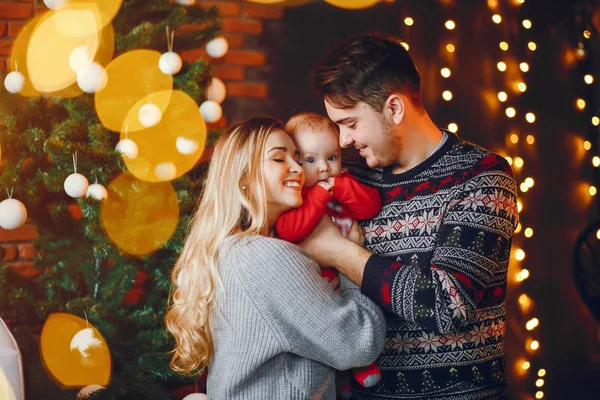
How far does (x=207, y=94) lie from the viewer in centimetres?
242

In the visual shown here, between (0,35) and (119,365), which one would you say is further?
(0,35)

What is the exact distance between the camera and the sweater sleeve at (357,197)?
6.10 ft

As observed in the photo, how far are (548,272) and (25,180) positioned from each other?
2.65 meters

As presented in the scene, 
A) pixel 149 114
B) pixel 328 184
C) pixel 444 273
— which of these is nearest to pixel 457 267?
pixel 444 273

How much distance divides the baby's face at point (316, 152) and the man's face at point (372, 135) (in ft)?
0.19

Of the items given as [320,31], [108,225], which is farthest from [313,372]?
[320,31]

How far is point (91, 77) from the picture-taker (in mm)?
2160

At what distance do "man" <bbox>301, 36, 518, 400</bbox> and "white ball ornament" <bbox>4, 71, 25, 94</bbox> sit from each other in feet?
3.26

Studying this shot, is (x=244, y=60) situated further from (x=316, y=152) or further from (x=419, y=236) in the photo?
(x=419, y=236)

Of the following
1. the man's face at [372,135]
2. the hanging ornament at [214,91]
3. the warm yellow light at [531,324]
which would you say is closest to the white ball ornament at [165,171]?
the hanging ornament at [214,91]

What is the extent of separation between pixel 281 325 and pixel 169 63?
1097 mm

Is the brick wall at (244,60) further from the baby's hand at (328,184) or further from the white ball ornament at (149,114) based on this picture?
the baby's hand at (328,184)

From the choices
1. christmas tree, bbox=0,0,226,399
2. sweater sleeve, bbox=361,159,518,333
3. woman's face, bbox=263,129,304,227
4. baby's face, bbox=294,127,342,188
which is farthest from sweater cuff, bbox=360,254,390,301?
christmas tree, bbox=0,0,226,399

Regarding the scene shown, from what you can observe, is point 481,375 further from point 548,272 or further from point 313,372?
point 548,272
